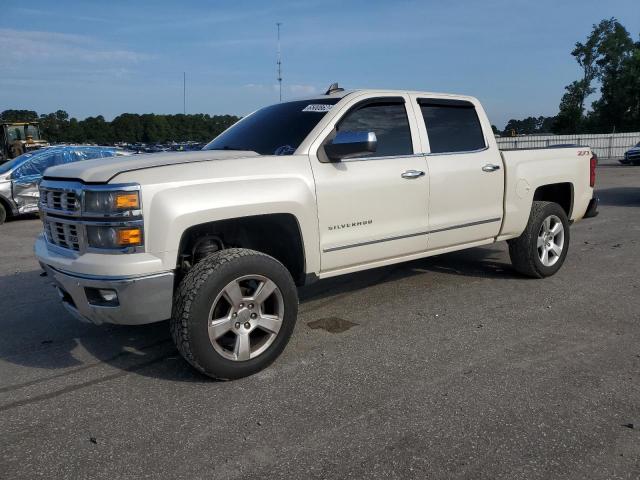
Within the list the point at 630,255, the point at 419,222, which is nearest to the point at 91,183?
the point at 419,222

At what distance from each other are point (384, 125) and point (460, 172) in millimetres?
863

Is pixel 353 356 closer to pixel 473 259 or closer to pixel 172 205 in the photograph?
pixel 172 205

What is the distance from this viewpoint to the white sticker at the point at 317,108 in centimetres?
442

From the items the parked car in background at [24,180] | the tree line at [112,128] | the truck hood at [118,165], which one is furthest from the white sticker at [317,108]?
the tree line at [112,128]

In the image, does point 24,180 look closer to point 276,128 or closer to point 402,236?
point 276,128

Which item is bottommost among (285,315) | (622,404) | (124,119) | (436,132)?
(622,404)

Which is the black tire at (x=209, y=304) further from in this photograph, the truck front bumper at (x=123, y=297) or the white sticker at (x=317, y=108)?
the white sticker at (x=317, y=108)

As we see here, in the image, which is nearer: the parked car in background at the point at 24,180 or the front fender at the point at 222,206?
the front fender at the point at 222,206

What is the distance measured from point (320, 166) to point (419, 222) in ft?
3.69

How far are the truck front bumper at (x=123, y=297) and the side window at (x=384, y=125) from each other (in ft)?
6.30

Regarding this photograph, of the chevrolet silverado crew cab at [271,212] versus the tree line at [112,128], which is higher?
the tree line at [112,128]

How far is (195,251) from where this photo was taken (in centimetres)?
383

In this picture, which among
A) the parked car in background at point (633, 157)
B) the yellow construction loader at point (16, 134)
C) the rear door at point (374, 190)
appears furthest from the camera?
the yellow construction loader at point (16, 134)

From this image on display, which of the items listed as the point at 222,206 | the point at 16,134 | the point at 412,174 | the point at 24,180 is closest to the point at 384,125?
the point at 412,174
